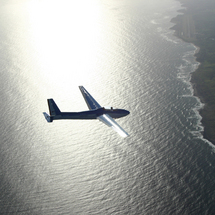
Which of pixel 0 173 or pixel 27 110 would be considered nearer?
pixel 0 173

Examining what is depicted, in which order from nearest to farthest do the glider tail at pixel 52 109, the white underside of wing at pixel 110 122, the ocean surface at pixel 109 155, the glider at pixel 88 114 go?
the ocean surface at pixel 109 155
the white underside of wing at pixel 110 122
the glider tail at pixel 52 109
the glider at pixel 88 114

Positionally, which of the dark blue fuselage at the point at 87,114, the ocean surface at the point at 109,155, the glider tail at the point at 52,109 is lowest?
the ocean surface at the point at 109,155

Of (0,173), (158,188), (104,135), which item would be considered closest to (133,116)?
(104,135)

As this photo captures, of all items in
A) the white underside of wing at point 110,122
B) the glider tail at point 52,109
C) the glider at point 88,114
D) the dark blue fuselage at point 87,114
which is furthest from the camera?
the dark blue fuselage at point 87,114

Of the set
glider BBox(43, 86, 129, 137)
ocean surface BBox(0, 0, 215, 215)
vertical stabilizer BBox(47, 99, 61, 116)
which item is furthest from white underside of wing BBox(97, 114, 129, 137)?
vertical stabilizer BBox(47, 99, 61, 116)

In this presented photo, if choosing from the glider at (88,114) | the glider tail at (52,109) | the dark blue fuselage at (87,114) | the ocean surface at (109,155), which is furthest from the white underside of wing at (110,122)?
the glider tail at (52,109)

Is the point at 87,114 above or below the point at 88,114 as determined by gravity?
above

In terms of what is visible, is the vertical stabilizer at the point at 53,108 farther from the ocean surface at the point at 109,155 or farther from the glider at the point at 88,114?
the ocean surface at the point at 109,155

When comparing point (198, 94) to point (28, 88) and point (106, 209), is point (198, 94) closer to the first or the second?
point (106, 209)

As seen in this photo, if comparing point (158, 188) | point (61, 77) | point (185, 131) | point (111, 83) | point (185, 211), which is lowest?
point (185, 211)

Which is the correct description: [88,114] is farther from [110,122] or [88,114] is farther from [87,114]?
[110,122]

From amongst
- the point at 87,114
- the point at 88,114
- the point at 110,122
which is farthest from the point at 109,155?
the point at 87,114
